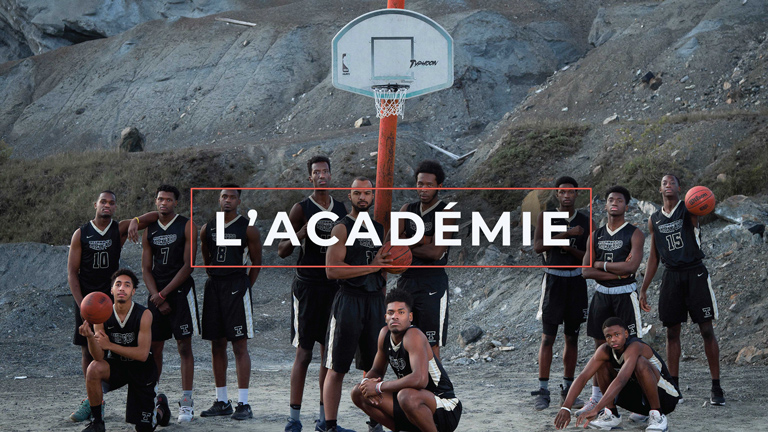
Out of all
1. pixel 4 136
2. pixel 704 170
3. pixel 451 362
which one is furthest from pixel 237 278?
Answer: pixel 4 136

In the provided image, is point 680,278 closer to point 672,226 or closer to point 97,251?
point 672,226

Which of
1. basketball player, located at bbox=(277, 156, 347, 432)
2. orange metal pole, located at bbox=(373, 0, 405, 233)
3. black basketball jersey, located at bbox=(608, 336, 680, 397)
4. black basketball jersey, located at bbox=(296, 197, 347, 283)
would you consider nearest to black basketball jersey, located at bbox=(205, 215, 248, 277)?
basketball player, located at bbox=(277, 156, 347, 432)

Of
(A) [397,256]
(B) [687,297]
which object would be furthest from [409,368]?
(B) [687,297]

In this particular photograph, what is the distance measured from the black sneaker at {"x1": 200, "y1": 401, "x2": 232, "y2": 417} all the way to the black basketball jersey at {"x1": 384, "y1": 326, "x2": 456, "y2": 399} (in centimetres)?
234

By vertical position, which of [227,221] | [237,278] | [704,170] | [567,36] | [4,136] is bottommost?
[237,278]

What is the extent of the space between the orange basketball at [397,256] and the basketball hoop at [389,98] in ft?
10.1

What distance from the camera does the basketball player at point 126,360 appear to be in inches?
287

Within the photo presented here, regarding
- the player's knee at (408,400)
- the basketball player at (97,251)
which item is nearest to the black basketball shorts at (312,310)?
the player's knee at (408,400)

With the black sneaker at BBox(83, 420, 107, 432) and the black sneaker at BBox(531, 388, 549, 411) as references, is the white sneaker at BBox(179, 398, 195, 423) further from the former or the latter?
the black sneaker at BBox(531, 388, 549, 411)

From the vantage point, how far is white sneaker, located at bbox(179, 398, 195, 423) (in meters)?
8.05

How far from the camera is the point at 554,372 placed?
37.3ft

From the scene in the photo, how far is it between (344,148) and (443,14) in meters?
17.4

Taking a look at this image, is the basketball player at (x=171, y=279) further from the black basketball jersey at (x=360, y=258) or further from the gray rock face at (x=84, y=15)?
the gray rock face at (x=84, y=15)

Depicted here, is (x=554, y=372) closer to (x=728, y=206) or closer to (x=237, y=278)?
(x=237, y=278)
